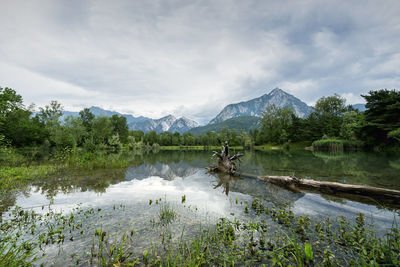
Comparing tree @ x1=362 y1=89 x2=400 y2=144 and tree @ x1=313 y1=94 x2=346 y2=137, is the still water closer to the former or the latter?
tree @ x1=362 y1=89 x2=400 y2=144

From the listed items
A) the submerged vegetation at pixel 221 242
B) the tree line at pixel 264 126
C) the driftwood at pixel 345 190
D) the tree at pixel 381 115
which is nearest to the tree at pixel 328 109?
the tree line at pixel 264 126

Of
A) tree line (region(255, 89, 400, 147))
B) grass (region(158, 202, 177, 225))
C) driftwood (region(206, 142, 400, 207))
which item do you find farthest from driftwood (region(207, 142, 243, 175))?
tree line (region(255, 89, 400, 147))

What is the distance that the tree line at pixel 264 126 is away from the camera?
136 ft

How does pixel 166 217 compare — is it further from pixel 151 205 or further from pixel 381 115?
pixel 381 115

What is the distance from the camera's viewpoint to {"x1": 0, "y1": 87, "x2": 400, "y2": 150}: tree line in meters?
41.3

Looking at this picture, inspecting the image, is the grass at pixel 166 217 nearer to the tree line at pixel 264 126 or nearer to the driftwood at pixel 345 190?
the driftwood at pixel 345 190

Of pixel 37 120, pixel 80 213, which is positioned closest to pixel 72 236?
pixel 80 213

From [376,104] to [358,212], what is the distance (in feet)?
190

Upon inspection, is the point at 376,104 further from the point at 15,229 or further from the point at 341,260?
the point at 15,229

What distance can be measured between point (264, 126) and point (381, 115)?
64.5m

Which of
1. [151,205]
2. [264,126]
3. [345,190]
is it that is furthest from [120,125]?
[345,190]

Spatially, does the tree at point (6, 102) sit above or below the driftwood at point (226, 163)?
above

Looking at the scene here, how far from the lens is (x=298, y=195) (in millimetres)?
9859

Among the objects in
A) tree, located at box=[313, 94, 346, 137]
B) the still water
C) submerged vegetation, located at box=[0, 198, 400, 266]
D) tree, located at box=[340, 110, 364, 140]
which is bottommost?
the still water
